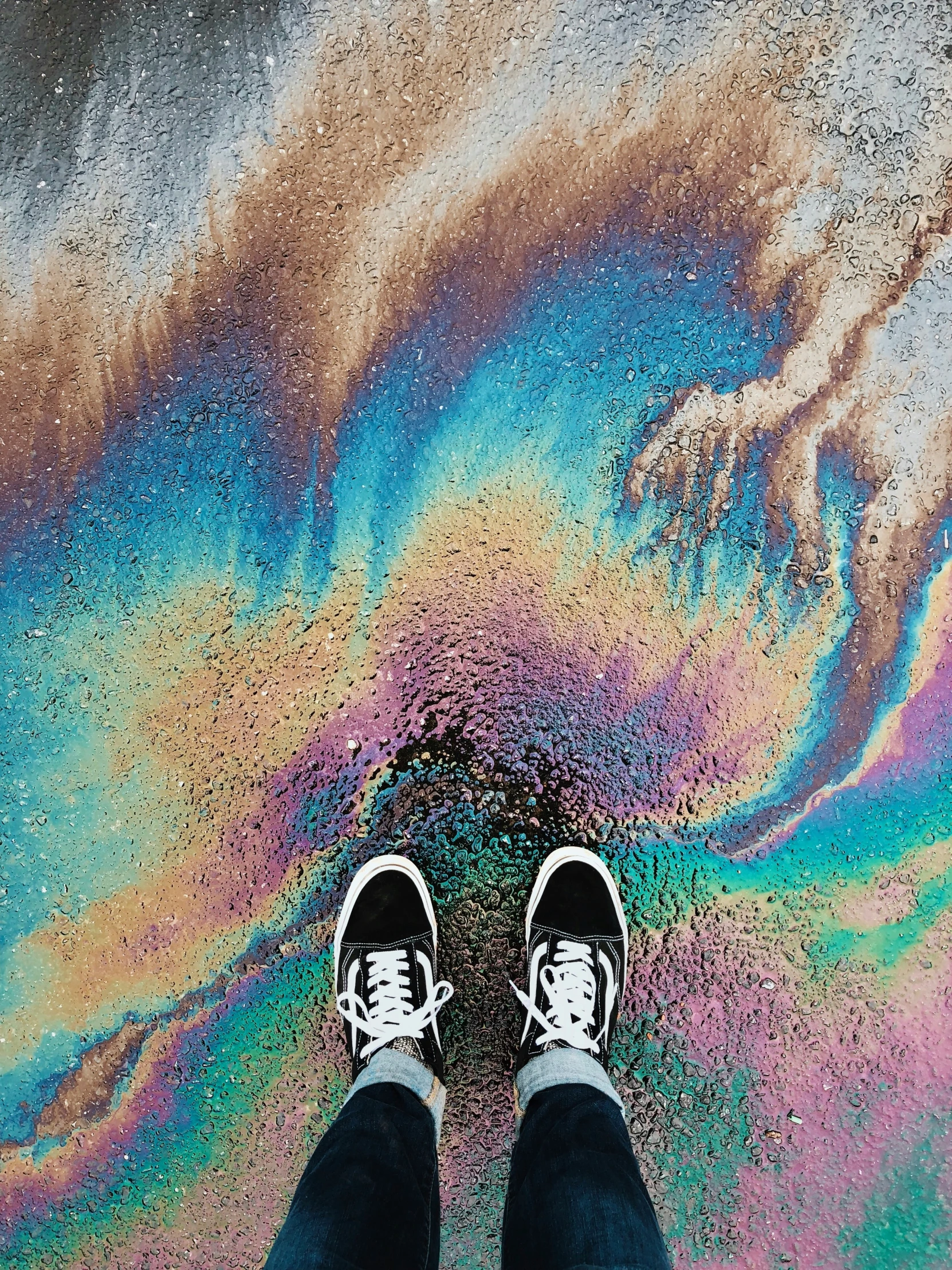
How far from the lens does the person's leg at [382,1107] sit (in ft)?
3.53

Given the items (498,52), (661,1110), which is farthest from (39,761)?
(498,52)

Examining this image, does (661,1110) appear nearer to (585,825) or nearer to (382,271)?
(585,825)

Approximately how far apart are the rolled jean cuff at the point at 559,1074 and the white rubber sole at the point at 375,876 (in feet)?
1.10

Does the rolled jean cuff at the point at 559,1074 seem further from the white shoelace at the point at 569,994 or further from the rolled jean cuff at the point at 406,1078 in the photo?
the rolled jean cuff at the point at 406,1078

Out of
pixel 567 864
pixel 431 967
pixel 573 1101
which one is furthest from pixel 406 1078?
pixel 567 864

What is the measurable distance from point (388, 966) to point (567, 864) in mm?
423

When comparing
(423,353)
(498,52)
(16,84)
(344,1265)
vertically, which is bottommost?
(344,1265)

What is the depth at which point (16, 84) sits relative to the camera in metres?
1.41

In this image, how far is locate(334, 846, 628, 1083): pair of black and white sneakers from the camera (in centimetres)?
142

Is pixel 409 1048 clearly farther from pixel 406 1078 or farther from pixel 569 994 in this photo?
pixel 569 994

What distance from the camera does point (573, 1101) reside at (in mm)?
1281

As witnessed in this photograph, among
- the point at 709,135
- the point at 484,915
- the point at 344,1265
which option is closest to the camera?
the point at 344,1265

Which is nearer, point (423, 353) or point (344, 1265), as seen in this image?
point (344, 1265)

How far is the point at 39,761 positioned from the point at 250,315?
102 cm
